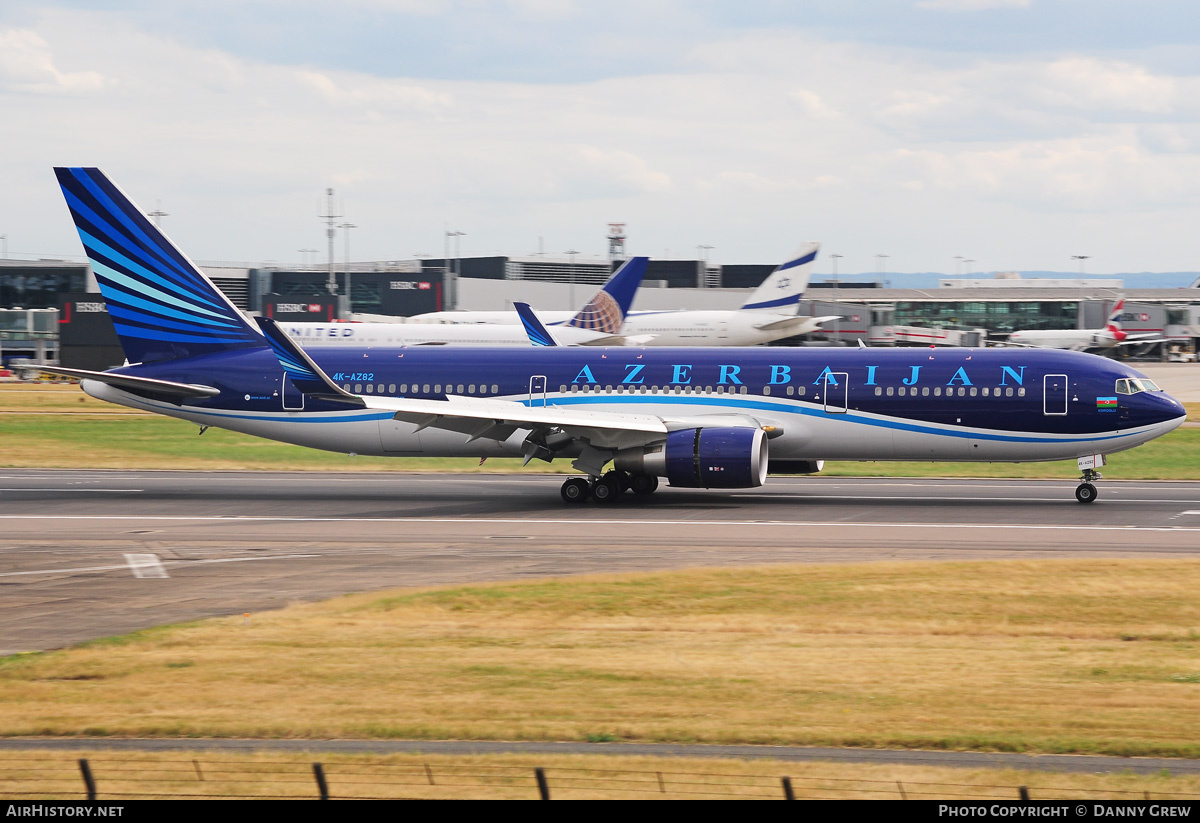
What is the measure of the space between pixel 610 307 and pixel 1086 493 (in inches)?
1552

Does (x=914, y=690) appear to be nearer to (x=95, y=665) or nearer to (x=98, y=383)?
(x=95, y=665)

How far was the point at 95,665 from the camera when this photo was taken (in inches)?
589

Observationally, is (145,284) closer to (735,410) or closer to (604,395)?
(604,395)

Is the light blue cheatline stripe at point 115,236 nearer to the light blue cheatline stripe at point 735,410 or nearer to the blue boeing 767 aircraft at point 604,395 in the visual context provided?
the blue boeing 767 aircraft at point 604,395

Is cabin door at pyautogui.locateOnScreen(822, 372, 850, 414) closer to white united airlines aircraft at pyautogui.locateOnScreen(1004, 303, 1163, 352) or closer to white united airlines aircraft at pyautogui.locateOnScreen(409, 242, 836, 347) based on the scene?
white united airlines aircraft at pyautogui.locateOnScreen(409, 242, 836, 347)

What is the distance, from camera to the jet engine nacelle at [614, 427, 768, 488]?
1212 inches

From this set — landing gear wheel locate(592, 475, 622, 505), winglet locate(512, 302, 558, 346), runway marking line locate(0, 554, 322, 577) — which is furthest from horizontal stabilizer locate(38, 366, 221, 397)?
winglet locate(512, 302, 558, 346)

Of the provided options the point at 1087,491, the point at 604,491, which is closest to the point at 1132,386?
the point at 1087,491

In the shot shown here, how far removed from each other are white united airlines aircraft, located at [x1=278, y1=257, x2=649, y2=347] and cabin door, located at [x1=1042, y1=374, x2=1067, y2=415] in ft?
121

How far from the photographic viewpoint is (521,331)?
2805 inches

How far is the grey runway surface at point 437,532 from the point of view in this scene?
805 inches
